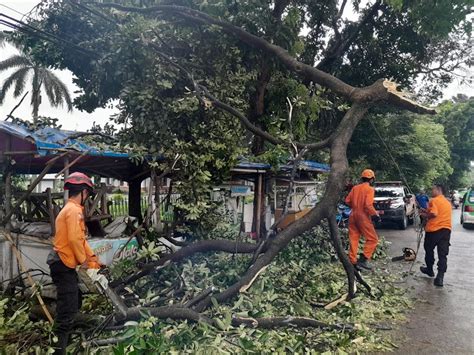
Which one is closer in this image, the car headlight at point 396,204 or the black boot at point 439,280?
the black boot at point 439,280

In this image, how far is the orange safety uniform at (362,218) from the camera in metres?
6.77

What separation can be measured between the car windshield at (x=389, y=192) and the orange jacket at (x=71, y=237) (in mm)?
14369

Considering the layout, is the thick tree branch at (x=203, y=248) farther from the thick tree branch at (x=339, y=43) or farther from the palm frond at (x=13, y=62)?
the palm frond at (x=13, y=62)

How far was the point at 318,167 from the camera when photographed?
12.7 m

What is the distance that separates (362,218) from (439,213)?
1466mm

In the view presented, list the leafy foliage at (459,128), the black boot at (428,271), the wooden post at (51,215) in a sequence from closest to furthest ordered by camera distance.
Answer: the wooden post at (51,215)
the black boot at (428,271)
the leafy foliage at (459,128)

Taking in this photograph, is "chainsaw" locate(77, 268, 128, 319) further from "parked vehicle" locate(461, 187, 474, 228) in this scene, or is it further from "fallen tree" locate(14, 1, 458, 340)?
"parked vehicle" locate(461, 187, 474, 228)

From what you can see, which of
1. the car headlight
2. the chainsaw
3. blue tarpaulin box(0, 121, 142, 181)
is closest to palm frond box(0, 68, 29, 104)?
blue tarpaulin box(0, 121, 142, 181)

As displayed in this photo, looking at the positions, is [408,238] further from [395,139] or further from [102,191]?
[102,191]

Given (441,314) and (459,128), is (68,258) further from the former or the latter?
(459,128)

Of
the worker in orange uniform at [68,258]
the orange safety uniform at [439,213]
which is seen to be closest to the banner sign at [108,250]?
the worker in orange uniform at [68,258]

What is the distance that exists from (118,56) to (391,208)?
12544mm

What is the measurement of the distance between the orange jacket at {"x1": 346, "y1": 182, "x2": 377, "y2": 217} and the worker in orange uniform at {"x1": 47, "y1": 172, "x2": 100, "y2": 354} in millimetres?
4840

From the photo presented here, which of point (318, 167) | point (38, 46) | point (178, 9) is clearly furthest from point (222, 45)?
point (318, 167)
